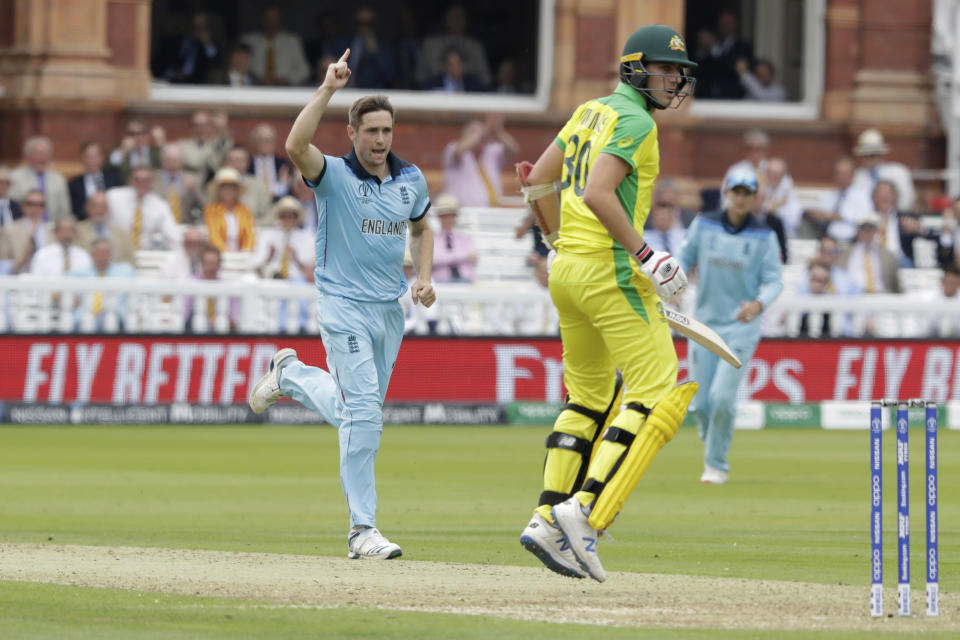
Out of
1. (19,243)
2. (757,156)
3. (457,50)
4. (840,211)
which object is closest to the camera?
(19,243)

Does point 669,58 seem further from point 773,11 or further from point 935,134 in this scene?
point 773,11

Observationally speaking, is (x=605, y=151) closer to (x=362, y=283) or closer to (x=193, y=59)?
(x=362, y=283)

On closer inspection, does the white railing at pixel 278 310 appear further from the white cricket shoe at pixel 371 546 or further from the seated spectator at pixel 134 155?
the white cricket shoe at pixel 371 546

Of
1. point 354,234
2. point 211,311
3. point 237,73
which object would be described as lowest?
point 211,311

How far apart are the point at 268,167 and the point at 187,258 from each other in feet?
6.52

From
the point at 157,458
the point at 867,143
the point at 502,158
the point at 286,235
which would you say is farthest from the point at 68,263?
the point at 867,143

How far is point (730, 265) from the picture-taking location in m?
12.6

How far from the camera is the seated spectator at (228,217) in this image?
717 inches

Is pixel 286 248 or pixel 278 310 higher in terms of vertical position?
pixel 286 248

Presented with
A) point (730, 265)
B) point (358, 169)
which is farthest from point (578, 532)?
point (730, 265)

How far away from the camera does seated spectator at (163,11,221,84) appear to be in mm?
22359

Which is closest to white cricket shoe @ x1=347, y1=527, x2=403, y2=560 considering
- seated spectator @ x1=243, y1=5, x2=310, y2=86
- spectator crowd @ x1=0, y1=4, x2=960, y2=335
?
spectator crowd @ x1=0, y1=4, x2=960, y2=335

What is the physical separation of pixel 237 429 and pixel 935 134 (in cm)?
1078

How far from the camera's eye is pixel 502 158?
21344mm
